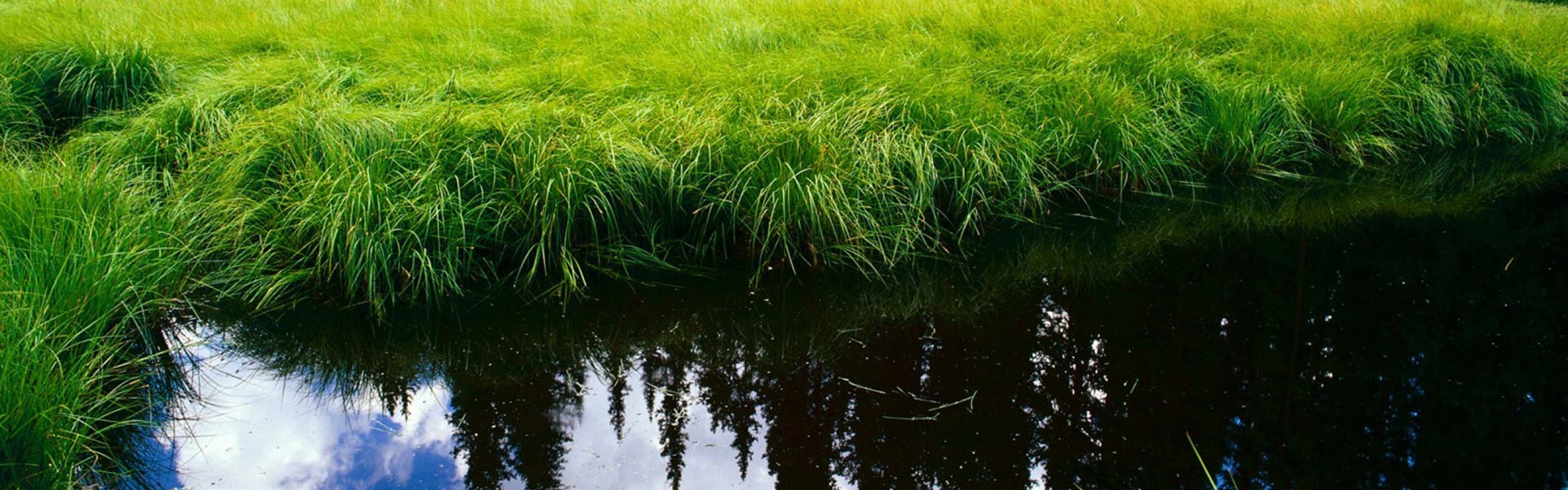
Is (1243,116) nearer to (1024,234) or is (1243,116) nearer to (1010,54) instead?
(1010,54)

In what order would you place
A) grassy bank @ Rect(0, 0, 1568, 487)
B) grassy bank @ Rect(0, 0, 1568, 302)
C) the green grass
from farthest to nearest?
1. grassy bank @ Rect(0, 0, 1568, 302)
2. grassy bank @ Rect(0, 0, 1568, 487)
3. the green grass

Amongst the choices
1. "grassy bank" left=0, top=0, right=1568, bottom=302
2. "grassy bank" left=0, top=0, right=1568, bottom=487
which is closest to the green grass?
"grassy bank" left=0, top=0, right=1568, bottom=487

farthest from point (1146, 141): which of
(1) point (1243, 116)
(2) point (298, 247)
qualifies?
(2) point (298, 247)

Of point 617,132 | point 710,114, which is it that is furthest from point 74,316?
point 710,114

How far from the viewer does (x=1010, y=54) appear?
576 cm

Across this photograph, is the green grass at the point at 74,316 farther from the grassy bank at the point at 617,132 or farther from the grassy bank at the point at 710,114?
the grassy bank at the point at 710,114

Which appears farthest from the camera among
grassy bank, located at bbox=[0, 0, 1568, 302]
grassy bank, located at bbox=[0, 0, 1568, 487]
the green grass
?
grassy bank, located at bbox=[0, 0, 1568, 302]

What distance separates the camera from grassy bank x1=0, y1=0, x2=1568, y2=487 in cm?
362

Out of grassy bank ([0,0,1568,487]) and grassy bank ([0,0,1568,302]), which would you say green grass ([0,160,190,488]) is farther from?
grassy bank ([0,0,1568,302])

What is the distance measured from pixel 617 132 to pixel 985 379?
6.66ft

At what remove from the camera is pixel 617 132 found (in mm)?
4285

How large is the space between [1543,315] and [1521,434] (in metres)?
1.16

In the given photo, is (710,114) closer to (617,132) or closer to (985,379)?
(617,132)

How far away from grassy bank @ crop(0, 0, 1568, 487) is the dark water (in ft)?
0.98
